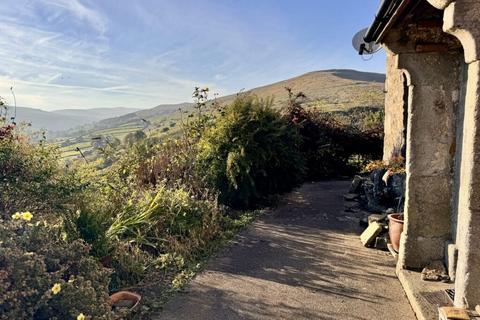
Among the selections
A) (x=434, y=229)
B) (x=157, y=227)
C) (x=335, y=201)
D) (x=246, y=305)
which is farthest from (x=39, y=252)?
(x=335, y=201)

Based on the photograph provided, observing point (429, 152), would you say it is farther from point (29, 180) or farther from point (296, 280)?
point (29, 180)

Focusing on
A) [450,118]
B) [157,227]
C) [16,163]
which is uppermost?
[450,118]

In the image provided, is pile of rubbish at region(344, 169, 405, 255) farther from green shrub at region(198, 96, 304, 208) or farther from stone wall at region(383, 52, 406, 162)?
green shrub at region(198, 96, 304, 208)

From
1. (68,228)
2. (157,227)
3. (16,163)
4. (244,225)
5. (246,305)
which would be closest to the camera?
(246,305)

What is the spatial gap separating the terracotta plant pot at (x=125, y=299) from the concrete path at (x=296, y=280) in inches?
12.5

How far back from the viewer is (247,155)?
751 cm

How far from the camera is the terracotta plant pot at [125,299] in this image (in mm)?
3684

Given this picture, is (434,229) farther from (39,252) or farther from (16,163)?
(16,163)

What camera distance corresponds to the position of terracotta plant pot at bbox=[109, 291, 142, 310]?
368cm

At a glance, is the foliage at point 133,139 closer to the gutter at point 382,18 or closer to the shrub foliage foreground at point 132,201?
the shrub foliage foreground at point 132,201

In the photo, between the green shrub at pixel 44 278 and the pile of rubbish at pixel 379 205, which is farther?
the pile of rubbish at pixel 379 205

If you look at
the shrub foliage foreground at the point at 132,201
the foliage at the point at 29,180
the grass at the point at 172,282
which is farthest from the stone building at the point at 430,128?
the foliage at the point at 29,180

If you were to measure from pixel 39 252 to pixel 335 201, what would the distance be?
663 cm

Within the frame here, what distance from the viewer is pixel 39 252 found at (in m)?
3.21
